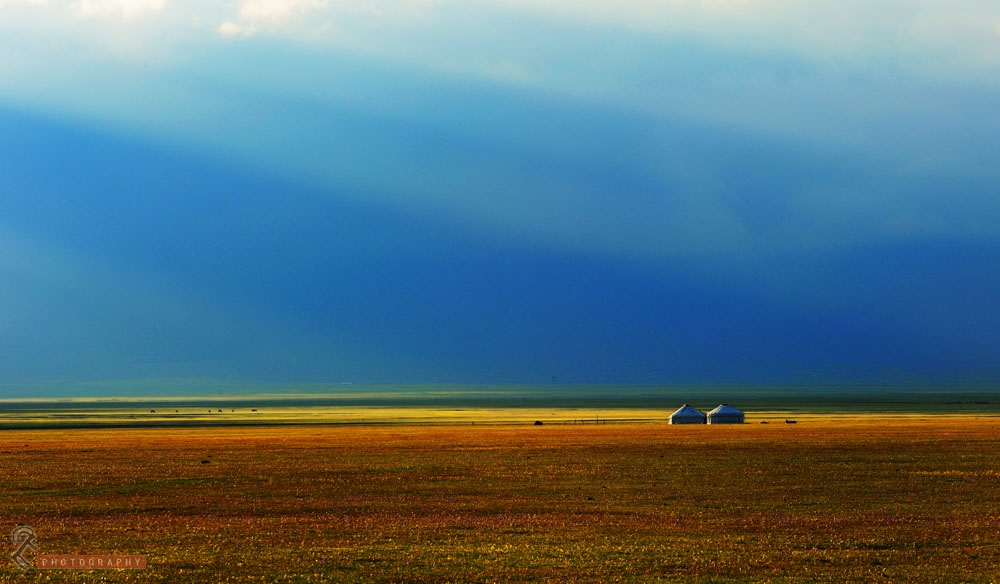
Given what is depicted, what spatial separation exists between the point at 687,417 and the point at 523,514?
91.4m

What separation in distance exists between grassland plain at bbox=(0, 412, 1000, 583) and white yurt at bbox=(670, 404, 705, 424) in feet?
179

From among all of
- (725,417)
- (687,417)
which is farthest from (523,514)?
(725,417)

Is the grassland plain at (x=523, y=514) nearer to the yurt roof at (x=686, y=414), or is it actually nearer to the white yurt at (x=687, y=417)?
the white yurt at (x=687, y=417)

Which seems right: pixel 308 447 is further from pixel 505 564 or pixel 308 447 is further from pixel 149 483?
pixel 505 564

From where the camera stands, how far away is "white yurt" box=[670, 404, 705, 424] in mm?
120312

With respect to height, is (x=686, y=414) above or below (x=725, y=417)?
above

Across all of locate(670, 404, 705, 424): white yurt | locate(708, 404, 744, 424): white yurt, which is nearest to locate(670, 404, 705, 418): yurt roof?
locate(670, 404, 705, 424): white yurt

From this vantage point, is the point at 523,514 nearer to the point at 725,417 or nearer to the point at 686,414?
the point at 686,414

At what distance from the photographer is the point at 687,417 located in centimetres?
12119

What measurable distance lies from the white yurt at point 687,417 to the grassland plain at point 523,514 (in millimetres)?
54462

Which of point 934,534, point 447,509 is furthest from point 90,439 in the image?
point 934,534

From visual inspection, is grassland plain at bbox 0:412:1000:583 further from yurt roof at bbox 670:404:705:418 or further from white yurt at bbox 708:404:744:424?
yurt roof at bbox 670:404:705:418

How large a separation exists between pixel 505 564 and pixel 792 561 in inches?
272

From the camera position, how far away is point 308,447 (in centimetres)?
7362
